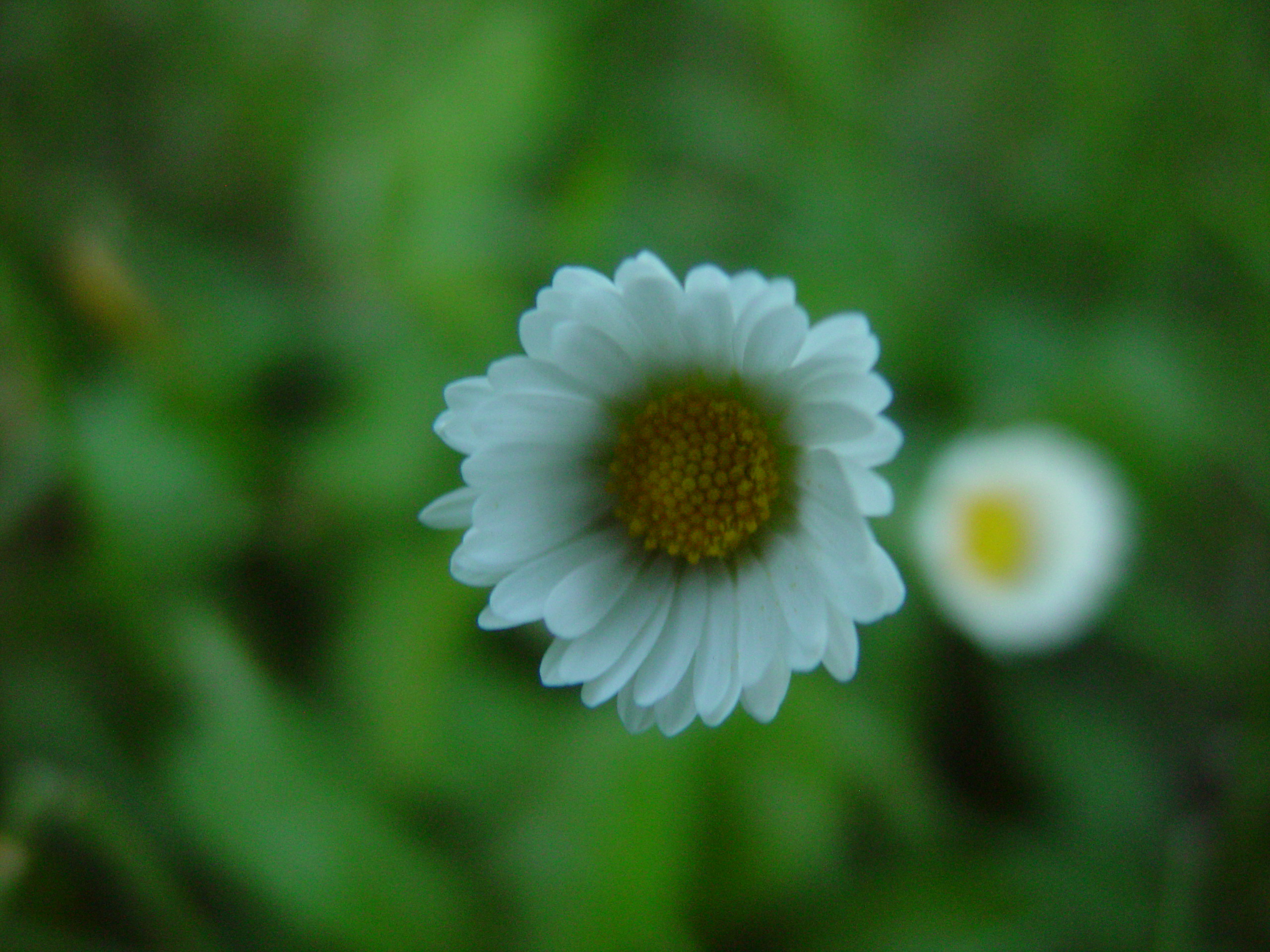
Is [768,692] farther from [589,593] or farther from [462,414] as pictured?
[462,414]

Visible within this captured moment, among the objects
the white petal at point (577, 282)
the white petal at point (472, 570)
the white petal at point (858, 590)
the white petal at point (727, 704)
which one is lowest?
the white petal at point (727, 704)

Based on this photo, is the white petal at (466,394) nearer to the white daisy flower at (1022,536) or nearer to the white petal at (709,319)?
the white petal at (709,319)

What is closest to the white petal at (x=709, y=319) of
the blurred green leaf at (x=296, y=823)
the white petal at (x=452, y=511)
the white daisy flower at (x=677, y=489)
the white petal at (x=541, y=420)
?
the white daisy flower at (x=677, y=489)

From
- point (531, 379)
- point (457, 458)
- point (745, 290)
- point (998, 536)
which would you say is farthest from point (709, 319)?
point (998, 536)

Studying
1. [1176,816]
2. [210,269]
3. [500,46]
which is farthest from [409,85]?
[1176,816]

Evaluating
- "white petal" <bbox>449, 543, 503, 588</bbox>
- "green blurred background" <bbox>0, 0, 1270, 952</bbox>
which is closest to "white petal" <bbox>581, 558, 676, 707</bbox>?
"white petal" <bbox>449, 543, 503, 588</bbox>

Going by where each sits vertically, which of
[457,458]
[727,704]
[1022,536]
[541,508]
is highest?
[457,458]

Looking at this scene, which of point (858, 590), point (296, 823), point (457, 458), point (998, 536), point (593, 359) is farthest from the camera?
point (998, 536)

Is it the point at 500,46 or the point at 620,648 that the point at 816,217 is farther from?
the point at 620,648
